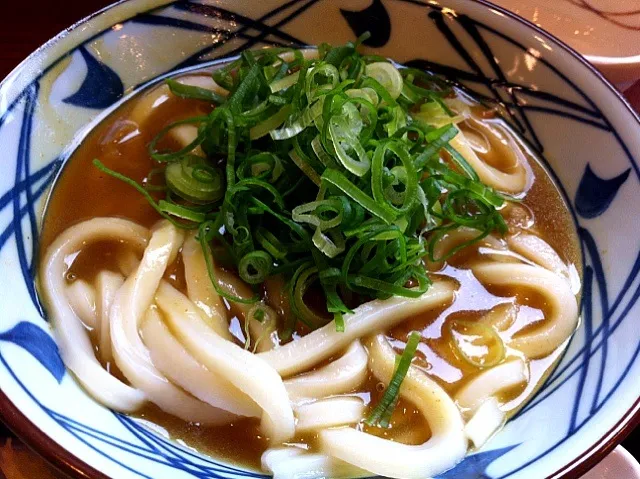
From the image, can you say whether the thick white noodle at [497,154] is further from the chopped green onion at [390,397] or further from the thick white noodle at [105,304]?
the thick white noodle at [105,304]

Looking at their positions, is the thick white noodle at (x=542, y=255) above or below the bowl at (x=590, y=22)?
below

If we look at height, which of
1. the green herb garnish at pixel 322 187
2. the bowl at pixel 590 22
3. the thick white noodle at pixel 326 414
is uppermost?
the bowl at pixel 590 22

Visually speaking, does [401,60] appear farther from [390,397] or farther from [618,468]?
[618,468]

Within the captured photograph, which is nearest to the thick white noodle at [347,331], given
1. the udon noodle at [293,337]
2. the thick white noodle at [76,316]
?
the udon noodle at [293,337]

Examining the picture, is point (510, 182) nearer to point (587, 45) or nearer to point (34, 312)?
point (587, 45)

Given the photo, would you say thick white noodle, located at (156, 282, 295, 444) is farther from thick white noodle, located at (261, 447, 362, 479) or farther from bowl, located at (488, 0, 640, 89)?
bowl, located at (488, 0, 640, 89)

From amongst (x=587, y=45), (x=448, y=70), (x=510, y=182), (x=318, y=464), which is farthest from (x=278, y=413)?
(x=587, y=45)

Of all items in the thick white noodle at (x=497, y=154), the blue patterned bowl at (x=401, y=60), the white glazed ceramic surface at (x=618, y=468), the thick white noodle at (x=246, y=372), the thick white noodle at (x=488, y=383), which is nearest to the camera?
the blue patterned bowl at (x=401, y=60)
